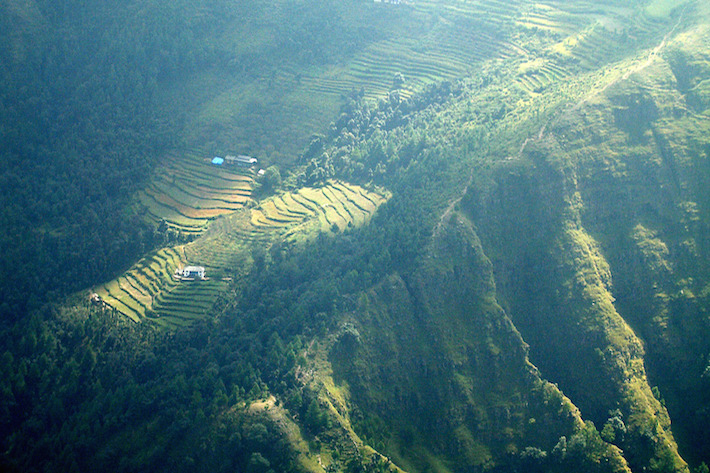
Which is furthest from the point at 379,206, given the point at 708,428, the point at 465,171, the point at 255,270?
the point at 708,428

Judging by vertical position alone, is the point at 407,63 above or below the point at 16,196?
above

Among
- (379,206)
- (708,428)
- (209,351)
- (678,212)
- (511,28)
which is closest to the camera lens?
(708,428)

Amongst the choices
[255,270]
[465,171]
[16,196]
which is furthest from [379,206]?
[16,196]

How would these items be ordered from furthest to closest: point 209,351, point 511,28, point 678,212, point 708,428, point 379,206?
point 511,28 < point 379,206 < point 678,212 < point 209,351 < point 708,428

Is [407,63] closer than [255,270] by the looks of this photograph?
No

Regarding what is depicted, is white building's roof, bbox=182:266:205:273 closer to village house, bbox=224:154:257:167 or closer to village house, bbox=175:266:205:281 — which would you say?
village house, bbox=175:266:205:281

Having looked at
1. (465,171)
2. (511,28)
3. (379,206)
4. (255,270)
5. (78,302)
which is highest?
(511,28)

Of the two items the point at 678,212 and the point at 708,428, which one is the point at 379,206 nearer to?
the point at 678,212
